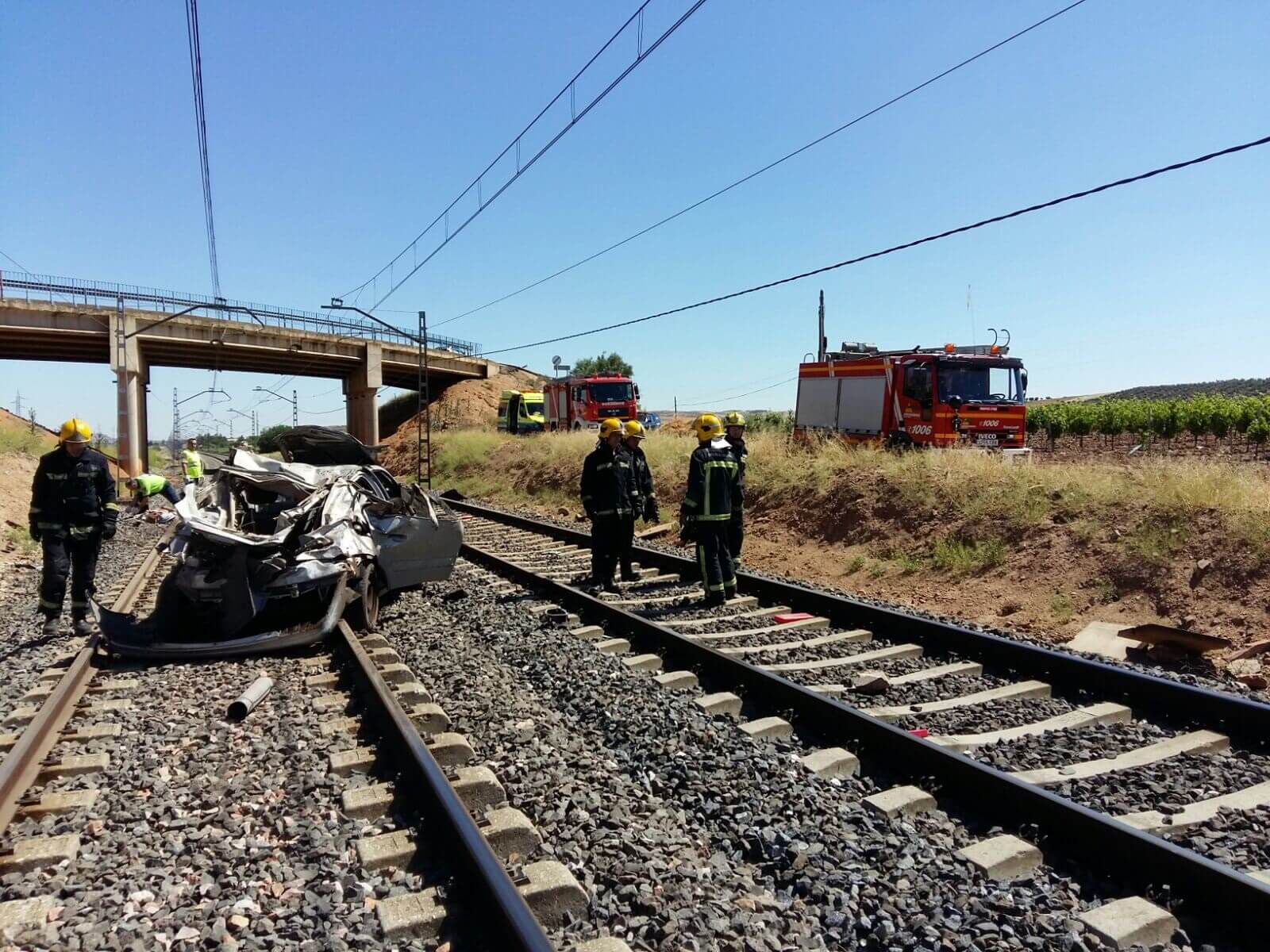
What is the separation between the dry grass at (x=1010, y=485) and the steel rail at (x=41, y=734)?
9263mm

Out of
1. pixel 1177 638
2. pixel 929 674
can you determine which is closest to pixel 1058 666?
pixel 929 674

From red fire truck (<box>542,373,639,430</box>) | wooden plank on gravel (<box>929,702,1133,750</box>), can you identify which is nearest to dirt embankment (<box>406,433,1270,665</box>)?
wooden plank on gravel (<box>929,702,1133,750</box>)

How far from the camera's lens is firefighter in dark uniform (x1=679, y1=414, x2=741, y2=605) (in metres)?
8.23

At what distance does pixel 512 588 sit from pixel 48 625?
4.60 meters

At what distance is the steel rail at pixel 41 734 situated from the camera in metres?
4.07

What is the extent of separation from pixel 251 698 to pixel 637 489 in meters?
5.10

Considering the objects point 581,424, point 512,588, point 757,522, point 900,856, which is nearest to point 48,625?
point 512,588

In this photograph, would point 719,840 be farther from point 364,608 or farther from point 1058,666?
point 364,608

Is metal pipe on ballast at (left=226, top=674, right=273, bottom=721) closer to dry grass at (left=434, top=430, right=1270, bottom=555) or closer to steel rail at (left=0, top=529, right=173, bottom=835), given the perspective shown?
steel rail at (left=0, top=529, right=173, bottom=835)

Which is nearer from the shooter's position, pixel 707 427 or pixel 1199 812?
pixel 1199 812

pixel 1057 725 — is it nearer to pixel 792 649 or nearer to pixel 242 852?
pixel 792 649

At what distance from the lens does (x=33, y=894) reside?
3250mm

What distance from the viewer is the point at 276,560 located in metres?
6.90

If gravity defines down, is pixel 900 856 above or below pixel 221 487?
below
